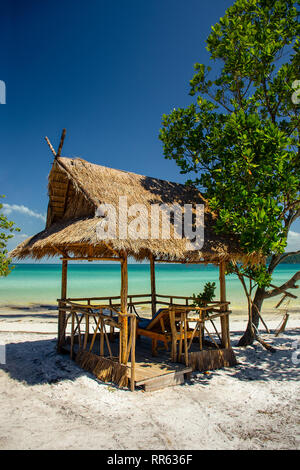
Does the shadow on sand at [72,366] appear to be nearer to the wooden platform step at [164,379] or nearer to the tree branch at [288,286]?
the wooden platform step at [164,379]

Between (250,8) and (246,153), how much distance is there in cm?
376

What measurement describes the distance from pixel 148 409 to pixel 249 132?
4841mm

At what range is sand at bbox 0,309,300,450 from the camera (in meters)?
3.29

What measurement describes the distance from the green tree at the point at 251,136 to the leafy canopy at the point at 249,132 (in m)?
0.02

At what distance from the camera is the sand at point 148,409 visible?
329 centimetres

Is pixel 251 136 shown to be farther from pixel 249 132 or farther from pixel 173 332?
pixel 173 332

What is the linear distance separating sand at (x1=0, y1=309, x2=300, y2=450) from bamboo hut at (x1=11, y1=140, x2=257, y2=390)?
273 millimetres

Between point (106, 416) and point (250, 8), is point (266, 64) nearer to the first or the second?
point (250, 8)

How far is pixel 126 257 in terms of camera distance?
5137mm

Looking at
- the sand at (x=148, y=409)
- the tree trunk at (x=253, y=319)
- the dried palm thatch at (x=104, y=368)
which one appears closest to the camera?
the sand at (x=148, y=409)

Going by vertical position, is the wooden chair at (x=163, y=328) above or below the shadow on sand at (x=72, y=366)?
above

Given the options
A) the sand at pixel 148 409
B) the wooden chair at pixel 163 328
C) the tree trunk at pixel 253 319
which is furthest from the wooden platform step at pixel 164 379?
the tree trunk at pixel 253 319

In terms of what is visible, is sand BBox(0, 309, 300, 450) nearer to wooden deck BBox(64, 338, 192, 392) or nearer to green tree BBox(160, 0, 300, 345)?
wooden deck BBox(64, 338, 192, 392)
